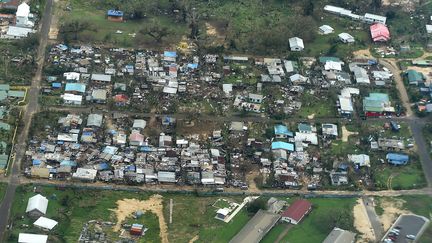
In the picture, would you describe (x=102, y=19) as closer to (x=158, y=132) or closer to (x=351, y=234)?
(x=158, y=132)

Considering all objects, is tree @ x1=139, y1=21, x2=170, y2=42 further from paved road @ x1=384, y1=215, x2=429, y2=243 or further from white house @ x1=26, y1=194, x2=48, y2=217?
paved road @ x1=384, y1=215, x2=429, y2=243

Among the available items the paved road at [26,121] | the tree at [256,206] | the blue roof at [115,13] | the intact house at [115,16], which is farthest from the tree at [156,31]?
the tree at [256,206]

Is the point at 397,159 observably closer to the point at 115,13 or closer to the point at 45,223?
the point at 45,223

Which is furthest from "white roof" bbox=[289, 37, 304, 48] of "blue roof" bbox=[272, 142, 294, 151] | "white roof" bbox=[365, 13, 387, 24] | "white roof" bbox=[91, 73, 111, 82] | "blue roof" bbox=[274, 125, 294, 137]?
"white roof" bbox=[91, 73, 111, 82]

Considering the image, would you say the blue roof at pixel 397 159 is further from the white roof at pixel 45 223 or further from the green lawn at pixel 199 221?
the white roof at pixel 45 223

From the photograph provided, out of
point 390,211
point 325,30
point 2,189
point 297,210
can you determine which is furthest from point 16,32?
point 390,211

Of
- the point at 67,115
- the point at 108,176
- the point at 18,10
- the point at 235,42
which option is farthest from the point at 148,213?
the point at 18,10
